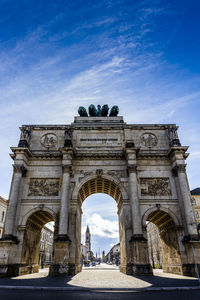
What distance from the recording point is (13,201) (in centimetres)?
1922

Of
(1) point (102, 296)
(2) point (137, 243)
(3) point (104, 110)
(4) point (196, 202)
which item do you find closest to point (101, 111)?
(3) point (104, 110)

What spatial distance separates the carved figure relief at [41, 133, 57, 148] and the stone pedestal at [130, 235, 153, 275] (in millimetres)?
12705

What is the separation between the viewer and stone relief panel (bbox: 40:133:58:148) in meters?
23.4

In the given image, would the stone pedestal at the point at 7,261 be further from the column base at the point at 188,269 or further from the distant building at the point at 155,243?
the distant building at the point at 155,243

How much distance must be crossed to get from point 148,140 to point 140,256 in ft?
39.2

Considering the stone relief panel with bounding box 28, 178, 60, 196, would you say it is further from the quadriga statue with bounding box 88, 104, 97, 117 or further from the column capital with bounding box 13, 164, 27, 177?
the quadriga statue with bounding box 88, 104, 97, 117

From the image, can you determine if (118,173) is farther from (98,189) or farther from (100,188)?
(98,189)

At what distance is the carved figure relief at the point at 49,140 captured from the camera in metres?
23.4

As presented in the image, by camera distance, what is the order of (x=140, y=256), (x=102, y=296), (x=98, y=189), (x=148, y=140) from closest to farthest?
1. (x=102, y=296)
2. (x=140, y=256)
3. (x=148, y=140)
4. (x=98, y=189)

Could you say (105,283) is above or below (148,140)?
below

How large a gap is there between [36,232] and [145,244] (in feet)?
38.6

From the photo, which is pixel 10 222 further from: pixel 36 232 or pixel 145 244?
pixel 145 244

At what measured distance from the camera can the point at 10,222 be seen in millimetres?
18484

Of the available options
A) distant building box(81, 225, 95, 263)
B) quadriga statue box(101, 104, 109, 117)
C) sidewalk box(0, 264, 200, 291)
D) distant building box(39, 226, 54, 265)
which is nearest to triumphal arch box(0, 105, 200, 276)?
sidewalk box(0, 264, 200, 291)
